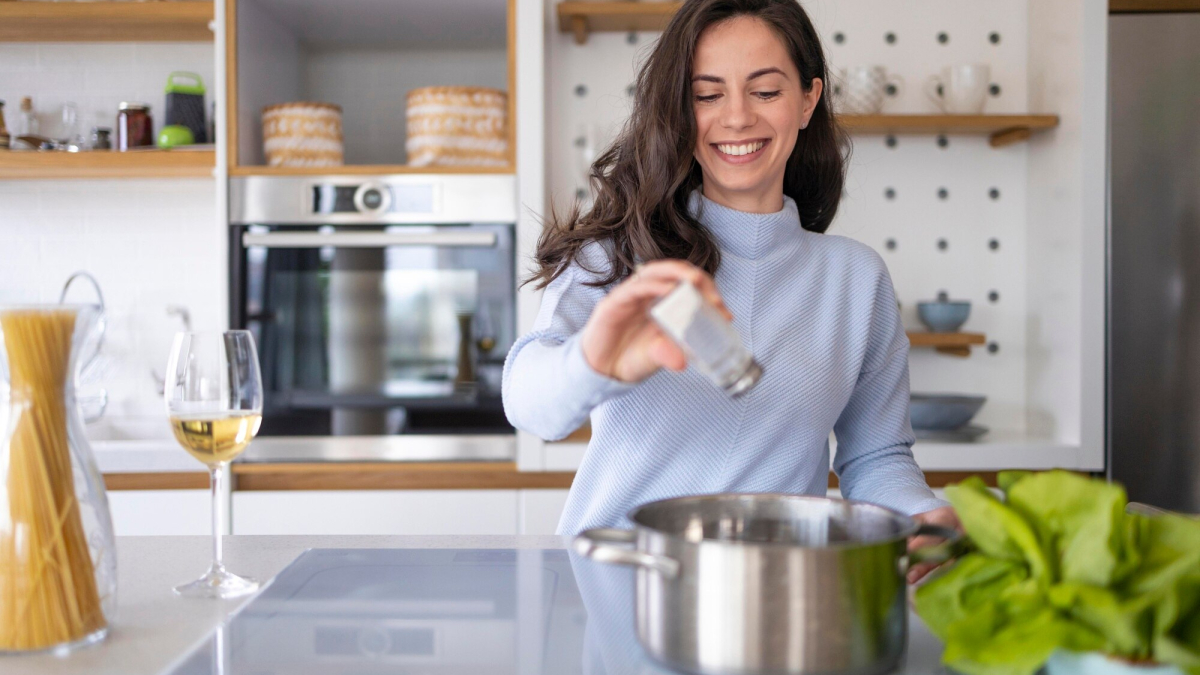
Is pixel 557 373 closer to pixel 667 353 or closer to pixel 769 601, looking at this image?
pixel 667 353

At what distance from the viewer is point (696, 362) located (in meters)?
0.64

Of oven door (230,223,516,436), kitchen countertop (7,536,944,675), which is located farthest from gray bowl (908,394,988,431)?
kitchen countertop (7,536,944,675)

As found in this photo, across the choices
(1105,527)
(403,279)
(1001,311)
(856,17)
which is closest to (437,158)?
(403,279)

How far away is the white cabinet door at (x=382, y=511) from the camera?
7.95 feet

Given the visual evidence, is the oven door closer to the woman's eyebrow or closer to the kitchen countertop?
the woman's eyebrow

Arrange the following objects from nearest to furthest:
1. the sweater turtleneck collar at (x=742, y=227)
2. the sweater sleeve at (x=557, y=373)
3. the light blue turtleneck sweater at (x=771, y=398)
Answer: the sweater sleeve at (x=557, y=373) < the light blue turtleneck sweater at (x=771, y=398) < the sweater turtleneck collar at (x=742, y=227)

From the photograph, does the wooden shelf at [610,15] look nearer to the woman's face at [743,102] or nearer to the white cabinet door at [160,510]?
the woman's face at [743,102]

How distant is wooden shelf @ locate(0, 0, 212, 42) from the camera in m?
2.52

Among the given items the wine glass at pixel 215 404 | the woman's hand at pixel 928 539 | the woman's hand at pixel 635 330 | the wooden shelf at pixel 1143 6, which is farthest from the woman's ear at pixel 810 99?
the wooden shelf at pixel 1143 6

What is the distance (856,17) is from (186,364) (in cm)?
241

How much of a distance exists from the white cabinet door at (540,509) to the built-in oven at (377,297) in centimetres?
18

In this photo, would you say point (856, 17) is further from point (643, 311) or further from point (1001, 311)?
point (643, 311)

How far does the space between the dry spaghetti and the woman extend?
0.52 meters

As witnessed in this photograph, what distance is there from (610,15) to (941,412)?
1292 mm
